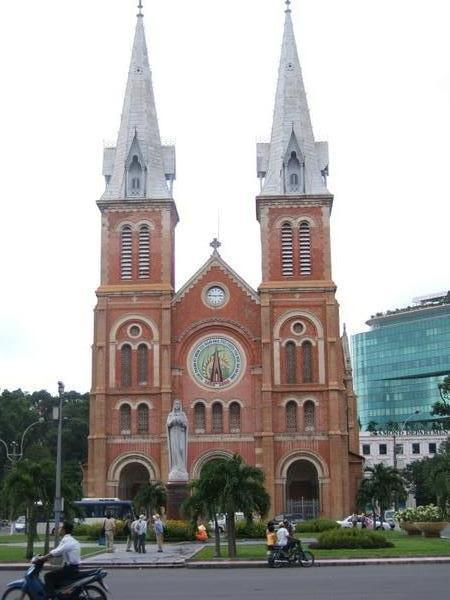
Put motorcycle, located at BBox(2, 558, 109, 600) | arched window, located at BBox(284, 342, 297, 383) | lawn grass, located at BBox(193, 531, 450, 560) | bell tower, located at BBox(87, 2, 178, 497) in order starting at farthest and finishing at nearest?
1. arched window, located at BBox(284, 342, 297, 383)
2. bell tower, located at BBox(87, 2, 178, 497)
3. lawn grass, located at BBox(193, 531, 450, 560)
4. motorcycle, located at BBox(2, 558, 109, 600)

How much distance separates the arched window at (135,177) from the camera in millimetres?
67062

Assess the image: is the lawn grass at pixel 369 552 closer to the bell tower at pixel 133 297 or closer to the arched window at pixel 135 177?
the bell tower at pixel 133 297

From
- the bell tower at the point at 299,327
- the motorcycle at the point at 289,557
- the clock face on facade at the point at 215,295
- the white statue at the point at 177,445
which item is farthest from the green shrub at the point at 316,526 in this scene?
the motorcycle at the point at 289,557

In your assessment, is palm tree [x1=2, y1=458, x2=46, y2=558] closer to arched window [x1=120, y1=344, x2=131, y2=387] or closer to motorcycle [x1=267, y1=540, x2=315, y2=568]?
motorcycle [x1=267, y1=540, x2=315, y2=568]

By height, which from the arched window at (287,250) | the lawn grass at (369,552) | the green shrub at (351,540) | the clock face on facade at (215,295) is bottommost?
the lawn grass at (369,552)

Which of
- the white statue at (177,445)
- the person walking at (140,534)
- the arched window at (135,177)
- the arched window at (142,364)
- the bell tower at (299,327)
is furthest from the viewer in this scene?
the arched window at (135,177)

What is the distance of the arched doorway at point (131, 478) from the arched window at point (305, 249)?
55.2 ft

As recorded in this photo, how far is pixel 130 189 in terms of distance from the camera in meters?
67.1

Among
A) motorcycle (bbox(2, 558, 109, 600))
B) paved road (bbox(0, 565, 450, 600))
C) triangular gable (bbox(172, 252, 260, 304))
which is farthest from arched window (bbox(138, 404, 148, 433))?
motorcycle (bbox(2, 558, 109, 600))

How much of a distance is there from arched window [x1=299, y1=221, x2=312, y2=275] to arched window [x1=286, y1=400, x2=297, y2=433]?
896 cm

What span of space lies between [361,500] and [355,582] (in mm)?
32912

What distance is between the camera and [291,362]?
6306 cm

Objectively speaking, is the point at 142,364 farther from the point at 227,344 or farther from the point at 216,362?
the point at 227,344

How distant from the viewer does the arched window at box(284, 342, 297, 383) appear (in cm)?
6272
